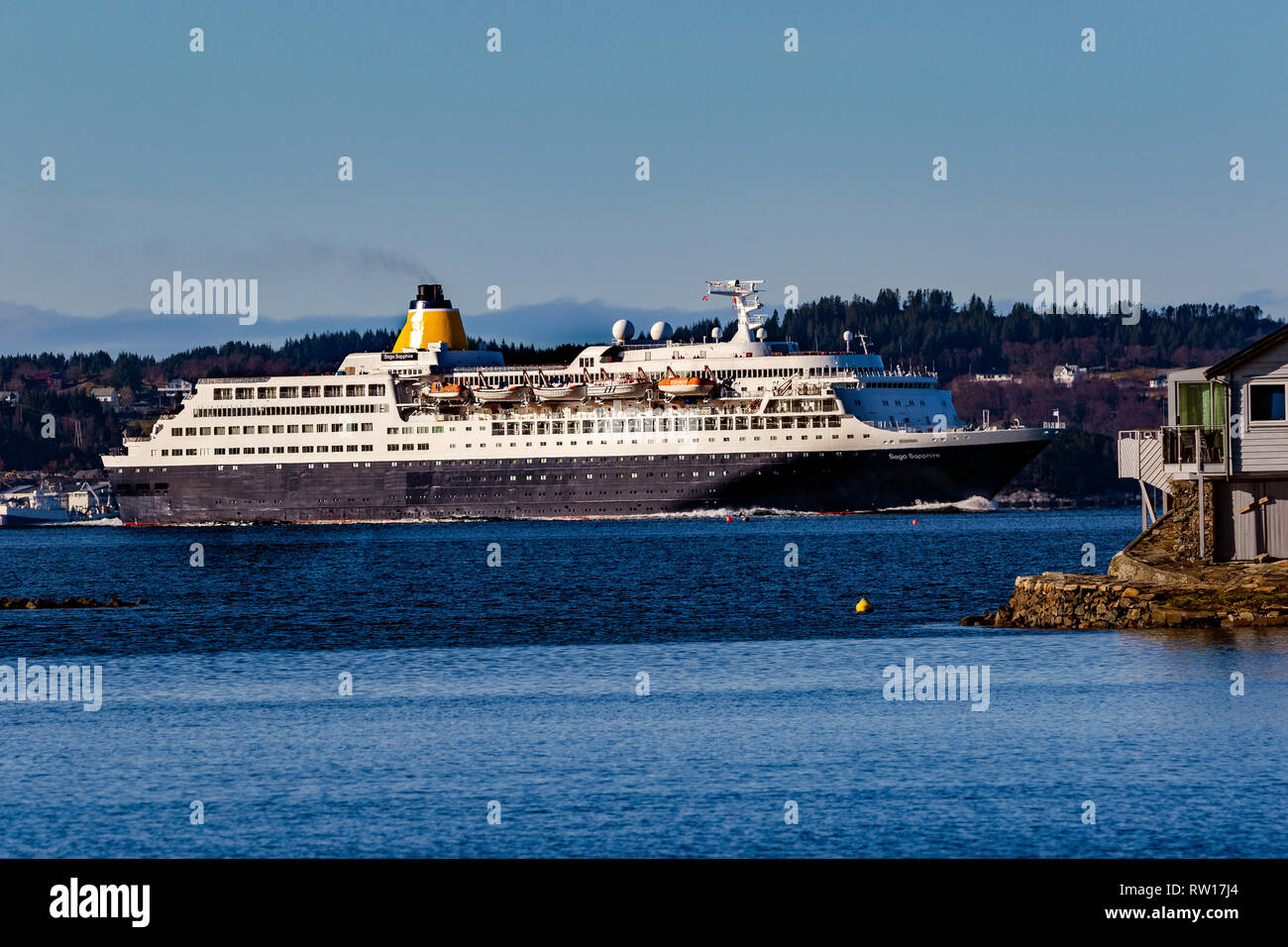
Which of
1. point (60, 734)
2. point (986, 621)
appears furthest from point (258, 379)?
point (60, 734)

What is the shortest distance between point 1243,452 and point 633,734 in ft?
45.6

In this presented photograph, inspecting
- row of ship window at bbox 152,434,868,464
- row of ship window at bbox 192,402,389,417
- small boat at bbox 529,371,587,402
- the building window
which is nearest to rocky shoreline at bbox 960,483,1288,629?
the building window

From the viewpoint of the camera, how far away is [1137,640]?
101 ft

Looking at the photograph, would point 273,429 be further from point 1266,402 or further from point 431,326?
point 1266,402

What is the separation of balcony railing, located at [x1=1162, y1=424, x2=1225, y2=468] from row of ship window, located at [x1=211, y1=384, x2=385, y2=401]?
78.1 metres

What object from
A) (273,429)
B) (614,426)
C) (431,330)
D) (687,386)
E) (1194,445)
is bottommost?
(1194,445)

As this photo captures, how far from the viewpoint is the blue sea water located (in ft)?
58.9

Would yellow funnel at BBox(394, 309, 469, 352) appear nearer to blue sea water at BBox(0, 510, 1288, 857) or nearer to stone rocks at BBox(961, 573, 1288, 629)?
blue sea water at BBox(0, 510, 1288, 857)

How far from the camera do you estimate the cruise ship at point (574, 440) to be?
99312mm

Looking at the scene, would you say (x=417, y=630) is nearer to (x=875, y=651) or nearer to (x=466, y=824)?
(x=875, y=651)

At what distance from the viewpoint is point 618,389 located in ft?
346

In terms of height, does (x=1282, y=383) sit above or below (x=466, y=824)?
above

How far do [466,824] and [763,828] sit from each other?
2956 mm

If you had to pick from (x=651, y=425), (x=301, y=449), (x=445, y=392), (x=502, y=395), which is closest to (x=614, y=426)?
(x=651, y=425)
